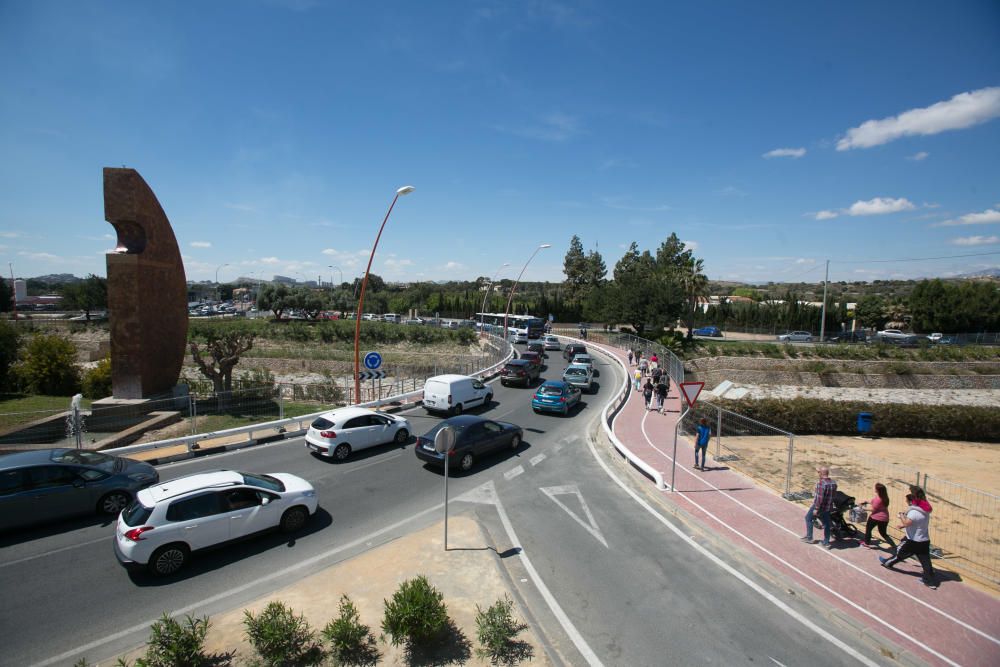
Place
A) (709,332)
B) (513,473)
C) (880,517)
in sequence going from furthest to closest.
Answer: (709,332) < (513,473) < (880,517)

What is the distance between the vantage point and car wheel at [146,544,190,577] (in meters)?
7.59

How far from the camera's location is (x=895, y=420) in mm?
22938

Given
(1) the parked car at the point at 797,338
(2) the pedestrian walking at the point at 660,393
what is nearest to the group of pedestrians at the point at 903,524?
(2) the pedestrian walking at the point at 660,393

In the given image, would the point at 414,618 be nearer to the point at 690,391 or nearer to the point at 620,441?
the point at 690,391

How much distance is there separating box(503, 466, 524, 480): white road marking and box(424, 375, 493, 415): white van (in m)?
6.66

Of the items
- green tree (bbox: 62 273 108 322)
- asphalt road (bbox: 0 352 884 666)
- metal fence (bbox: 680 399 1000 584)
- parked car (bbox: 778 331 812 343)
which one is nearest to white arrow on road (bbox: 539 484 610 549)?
asphalt road (bbox: 0 352 884 666)

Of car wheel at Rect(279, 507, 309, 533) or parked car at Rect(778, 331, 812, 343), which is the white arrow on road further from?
parked car at Rect(778, 331, 812, 343)

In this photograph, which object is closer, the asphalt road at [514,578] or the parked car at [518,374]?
the asphalt road at [514,578]

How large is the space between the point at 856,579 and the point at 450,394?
47.6ft

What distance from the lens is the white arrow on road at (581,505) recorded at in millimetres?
9516

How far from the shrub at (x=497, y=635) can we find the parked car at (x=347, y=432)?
869 cm

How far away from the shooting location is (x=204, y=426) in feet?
62.1

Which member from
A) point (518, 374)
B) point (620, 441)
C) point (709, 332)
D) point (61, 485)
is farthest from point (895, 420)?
point (709, 332)

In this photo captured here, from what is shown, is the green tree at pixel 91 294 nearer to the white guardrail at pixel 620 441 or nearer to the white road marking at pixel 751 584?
the white guardrail at pixel 620 441
